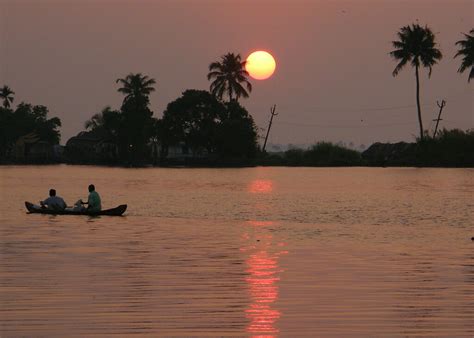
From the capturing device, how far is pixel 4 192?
78.5 meters

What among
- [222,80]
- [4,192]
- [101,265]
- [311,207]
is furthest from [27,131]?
[101,265]

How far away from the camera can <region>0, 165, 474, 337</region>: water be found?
16.4 m

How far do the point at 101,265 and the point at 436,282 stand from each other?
902 centimetres

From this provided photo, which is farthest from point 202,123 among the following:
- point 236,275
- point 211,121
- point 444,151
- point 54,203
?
point 236,275

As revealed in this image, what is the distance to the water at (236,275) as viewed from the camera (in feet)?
53.9

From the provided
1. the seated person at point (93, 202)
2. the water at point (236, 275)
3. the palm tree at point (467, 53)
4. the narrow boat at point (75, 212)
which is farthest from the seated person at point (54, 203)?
the palm tree at point (467, 53)

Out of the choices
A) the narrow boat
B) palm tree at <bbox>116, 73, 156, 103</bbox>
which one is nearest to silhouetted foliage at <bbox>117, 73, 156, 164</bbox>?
palm tree at <bbox>116, 73, 156, 103</bbox>

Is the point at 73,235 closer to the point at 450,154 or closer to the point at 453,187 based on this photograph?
the point at 453,187

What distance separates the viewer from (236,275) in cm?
2325

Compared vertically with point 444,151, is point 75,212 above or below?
below

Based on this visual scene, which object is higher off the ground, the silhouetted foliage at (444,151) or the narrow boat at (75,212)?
the silhouetted foliage at (444,151)

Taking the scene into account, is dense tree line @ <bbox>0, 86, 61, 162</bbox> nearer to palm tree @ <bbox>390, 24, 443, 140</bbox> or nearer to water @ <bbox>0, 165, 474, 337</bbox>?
palm tree @ <bbox>390, 24, 443, 140</bbox>

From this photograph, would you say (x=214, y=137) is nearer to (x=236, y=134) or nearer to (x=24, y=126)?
(x=236, y=134)

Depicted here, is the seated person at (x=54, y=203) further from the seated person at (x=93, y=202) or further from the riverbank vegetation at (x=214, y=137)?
the riverbank vegetation at (x=214, y=137)
